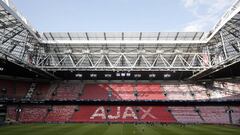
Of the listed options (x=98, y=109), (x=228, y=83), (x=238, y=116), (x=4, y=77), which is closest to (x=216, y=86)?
(x=228, y=83)

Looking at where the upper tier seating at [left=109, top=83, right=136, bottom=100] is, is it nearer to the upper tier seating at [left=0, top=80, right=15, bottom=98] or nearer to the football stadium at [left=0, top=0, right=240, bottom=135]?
the football stadium at [left=0, top=0, right=240, bottom=135]

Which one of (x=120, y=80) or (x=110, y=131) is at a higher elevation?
(x=120, y=80)

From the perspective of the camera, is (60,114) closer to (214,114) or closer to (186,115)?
(186,115)

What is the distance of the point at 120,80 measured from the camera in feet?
196

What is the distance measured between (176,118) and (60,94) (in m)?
27.7

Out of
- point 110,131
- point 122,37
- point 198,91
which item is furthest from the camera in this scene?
point 198,91

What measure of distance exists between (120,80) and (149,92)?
8.98 meters

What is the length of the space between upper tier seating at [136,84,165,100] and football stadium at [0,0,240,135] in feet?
0.79

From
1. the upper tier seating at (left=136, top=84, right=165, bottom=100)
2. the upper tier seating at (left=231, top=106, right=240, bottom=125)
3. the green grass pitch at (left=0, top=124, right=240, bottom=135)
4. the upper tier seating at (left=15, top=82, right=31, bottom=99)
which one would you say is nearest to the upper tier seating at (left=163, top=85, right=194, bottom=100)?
the upper tier seating at (left=136, top=84, right=165, bottom=100)

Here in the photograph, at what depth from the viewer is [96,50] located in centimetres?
4156

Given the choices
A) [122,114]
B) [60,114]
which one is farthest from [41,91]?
[122,114]

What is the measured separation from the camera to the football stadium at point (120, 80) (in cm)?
3709

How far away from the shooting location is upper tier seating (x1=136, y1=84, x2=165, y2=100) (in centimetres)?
5293

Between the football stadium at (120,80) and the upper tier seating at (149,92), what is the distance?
24 centimetres
